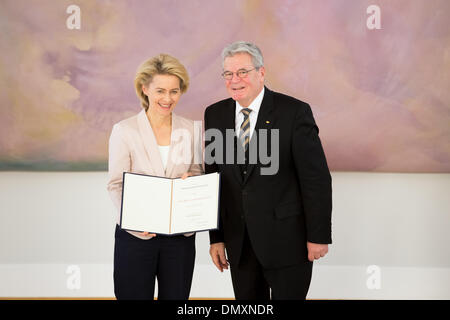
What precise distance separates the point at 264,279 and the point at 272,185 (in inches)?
20.2

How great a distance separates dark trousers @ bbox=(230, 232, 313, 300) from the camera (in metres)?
2.06

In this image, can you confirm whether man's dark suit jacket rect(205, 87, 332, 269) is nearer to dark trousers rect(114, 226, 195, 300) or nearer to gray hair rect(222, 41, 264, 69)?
gray hair rect(222, 41, 264, 69)

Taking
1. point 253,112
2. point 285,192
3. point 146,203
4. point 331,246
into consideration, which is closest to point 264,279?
point 285,192

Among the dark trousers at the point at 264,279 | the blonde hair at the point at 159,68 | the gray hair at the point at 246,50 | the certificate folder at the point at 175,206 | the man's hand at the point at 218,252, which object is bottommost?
the dark trousers at the point at 264,279

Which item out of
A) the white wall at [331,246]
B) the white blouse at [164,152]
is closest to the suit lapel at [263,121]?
the white blouse at [164,152]

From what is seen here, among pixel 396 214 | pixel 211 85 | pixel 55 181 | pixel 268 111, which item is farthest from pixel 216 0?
pixel 396 214

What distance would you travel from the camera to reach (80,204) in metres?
3.32

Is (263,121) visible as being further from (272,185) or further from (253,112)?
(272,185)

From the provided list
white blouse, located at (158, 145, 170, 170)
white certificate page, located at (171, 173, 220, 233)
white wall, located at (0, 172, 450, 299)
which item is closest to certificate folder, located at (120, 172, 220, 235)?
white certificate page, located at (171, 173, 220, 233)

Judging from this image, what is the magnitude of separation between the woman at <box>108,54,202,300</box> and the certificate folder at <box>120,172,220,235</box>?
0.18ft

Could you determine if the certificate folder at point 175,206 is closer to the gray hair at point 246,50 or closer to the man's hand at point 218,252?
the man's hand at point 218,252

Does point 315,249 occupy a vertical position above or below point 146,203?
below

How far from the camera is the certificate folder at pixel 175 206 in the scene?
1988 mm

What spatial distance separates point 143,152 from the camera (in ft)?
6.65
